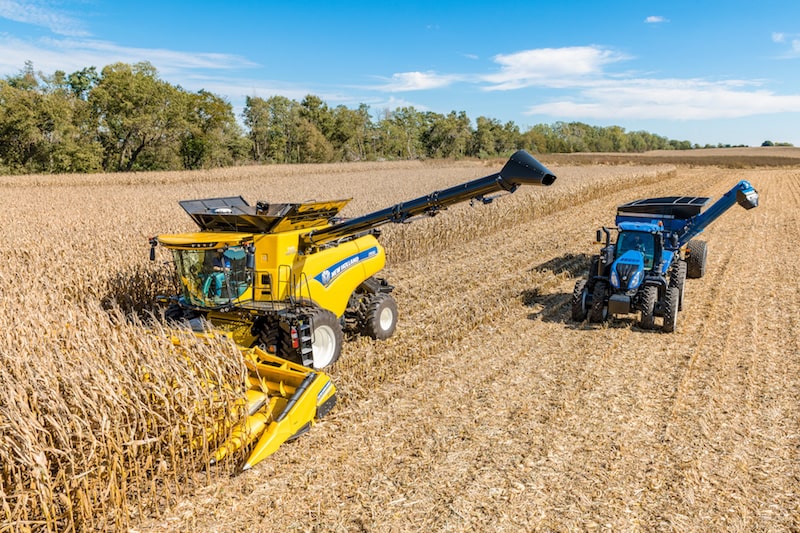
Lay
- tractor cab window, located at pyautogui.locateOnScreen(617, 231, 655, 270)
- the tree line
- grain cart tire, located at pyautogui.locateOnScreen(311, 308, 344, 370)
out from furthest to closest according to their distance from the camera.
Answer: the tree line
tractor cab window, located at pyautogui.locateOnScreen(617, 231, 655, 270)
grain cart tire, located at pyautogui.locateOnScreen(311, 308, 344, 370)

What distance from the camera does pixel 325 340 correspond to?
7871 millimetres

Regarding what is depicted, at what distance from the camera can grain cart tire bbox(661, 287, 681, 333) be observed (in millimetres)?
9312

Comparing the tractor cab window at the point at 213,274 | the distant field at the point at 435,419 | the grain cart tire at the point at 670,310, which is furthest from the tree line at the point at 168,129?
the grain cart tire at the point at 670,310

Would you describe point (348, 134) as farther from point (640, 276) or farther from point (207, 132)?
point (640, 276)

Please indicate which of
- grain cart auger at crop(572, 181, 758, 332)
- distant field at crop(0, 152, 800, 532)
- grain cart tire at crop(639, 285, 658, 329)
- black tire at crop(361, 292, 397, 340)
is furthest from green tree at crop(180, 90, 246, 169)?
grain cart tire at crop(639, 285, 658, 329)

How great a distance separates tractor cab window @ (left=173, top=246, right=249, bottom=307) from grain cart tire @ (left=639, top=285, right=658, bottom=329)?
7006 millimetres

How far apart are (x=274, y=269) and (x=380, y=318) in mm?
2372

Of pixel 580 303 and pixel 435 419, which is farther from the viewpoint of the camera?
pixel 580 303

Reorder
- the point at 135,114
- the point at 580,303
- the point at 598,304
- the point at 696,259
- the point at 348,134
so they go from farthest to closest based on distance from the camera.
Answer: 1. the point at 348,134
2. the point at 135,114
3. the point at 696,259
4. the point at 580,303
5. the point at 598,304

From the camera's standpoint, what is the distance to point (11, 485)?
13.0 feet

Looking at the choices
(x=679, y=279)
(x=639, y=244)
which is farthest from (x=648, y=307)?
(x=639, y=244)

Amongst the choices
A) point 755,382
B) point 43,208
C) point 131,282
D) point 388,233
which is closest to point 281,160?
point 43,208

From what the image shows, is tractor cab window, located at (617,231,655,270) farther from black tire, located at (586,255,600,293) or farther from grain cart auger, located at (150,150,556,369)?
grain cart auger, located at (150,150,556,369)

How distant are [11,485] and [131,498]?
3.76 ft
